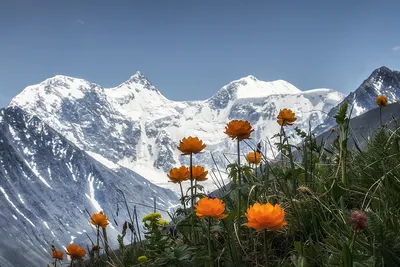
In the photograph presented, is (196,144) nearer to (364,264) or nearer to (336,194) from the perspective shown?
(336,194)

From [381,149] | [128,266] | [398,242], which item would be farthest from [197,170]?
[398,242]

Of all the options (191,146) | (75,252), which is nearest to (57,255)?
(75,252)

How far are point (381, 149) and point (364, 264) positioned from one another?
1.42 metres

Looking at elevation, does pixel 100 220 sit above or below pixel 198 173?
below

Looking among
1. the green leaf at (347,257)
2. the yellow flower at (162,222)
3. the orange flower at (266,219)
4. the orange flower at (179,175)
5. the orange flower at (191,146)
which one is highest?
the orange flower at (191,146)

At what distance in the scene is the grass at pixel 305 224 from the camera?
196cm

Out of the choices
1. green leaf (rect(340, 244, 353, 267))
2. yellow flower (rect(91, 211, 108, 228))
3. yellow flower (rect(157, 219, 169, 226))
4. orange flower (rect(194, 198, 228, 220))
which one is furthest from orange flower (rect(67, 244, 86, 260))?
green leaf (rect(340, 244, 353, 267))

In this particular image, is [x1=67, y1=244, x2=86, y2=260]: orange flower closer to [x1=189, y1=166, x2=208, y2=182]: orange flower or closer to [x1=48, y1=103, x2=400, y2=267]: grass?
[x1=48, y1=103, x2=400, y2=267]: grass

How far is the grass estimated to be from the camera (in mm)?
1958

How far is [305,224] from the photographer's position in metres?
2.61

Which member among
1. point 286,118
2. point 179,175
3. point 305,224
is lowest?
point 305,224

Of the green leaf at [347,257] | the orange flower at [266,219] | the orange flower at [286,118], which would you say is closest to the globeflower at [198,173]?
the orange flower at [286,118]

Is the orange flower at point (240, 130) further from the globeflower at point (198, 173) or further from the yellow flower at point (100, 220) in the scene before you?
the yellow flower at point (100, 220)

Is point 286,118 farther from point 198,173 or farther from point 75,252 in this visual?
point 75,252
